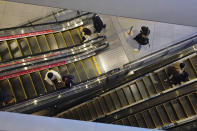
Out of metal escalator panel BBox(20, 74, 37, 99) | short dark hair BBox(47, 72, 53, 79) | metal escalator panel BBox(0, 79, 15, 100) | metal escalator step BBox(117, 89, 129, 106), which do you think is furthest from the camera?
metal escalator step BBox(117, 89, 129, 106)

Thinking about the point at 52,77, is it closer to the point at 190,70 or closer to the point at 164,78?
the point at 164,78

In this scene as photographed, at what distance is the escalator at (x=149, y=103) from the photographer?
7.27 m

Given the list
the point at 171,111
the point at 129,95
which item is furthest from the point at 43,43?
the point at 171,111

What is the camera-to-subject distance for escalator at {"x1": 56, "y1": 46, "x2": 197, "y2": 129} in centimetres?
727

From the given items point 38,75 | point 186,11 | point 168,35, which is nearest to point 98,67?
point 38,75

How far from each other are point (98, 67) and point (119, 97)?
1725 mm

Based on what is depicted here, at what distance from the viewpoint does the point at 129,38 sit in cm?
915

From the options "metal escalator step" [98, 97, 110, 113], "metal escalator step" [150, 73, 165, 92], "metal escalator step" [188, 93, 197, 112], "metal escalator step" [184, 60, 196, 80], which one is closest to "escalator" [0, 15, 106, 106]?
"metal escalator step" [98, 97, 110, 113]

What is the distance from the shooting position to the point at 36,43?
7.52 meters

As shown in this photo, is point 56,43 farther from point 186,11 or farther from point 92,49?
point 186,11

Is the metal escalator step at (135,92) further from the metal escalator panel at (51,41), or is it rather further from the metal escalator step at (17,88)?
the metal escalator step at (17,88)

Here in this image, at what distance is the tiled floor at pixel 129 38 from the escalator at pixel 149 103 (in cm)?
131

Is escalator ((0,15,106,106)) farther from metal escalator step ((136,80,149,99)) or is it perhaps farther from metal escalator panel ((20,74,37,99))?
metal escalator step ((136,80,149,99))

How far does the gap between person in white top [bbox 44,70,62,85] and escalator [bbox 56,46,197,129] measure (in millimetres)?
3179
